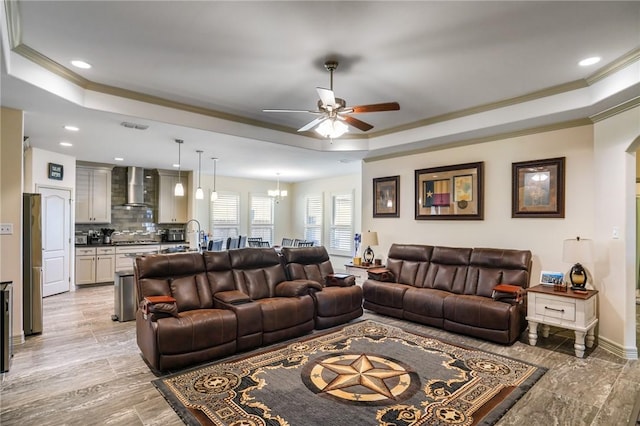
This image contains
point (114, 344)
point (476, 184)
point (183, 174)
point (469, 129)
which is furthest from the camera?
point (183, 174)

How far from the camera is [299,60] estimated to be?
3178 millimetres

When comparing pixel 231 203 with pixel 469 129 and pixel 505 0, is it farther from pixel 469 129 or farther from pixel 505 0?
pixel 505 0

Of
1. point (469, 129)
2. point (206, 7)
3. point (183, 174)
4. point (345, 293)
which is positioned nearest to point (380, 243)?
point (345, 293)

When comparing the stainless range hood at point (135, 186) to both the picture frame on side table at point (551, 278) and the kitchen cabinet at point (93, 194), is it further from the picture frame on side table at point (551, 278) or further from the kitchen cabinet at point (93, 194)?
the picture frame on side table at point (551, 278)

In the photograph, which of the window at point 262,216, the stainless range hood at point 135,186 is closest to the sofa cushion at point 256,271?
the stainless range hood at point 135,186

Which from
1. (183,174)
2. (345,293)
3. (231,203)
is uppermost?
(183,174)

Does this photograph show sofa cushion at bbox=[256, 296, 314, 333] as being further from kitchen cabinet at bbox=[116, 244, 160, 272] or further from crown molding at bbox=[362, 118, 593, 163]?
kitchen cabinet at bbox=[116, 244, 160, 272]

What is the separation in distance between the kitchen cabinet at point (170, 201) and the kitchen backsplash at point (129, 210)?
0.19 meters

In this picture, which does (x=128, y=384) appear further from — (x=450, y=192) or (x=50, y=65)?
(x=450, y=192)

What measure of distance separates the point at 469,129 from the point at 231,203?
680 cm

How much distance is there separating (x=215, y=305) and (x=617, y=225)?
14.9ft

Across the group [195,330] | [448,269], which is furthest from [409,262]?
[195,330]

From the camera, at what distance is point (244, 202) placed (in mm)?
9844

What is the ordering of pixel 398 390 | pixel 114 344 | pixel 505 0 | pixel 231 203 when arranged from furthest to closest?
pixel 231 203, pixel 114 344, pixel 398 390, pixel 505 0
